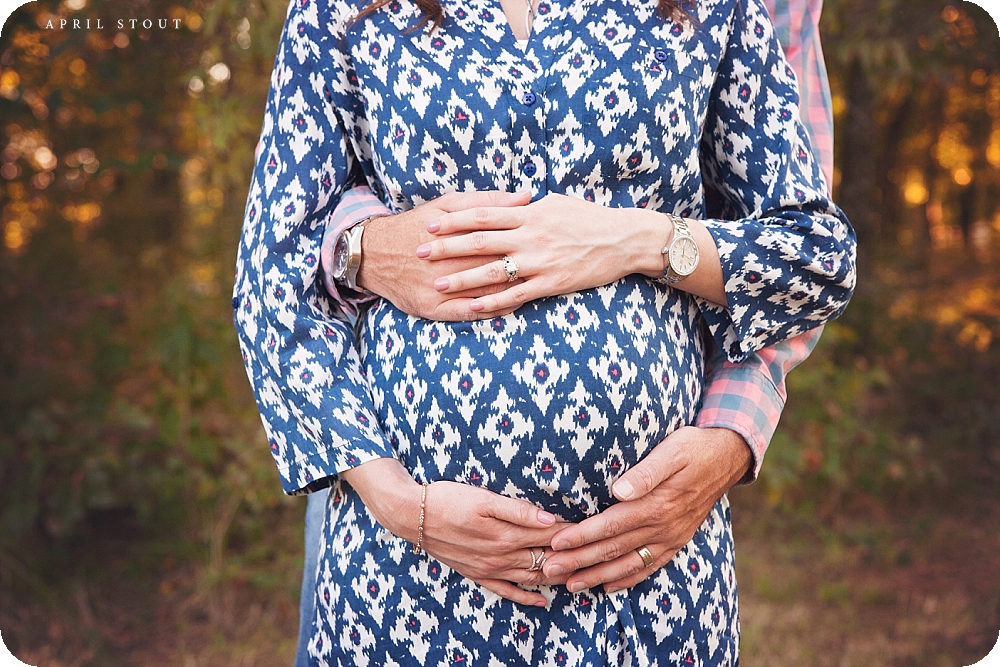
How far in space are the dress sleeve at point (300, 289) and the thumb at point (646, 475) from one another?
14.3 inches

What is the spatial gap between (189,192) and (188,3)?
291cm

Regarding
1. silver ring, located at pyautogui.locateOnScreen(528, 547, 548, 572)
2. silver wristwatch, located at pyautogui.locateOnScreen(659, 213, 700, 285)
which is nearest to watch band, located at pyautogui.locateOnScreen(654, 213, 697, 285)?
silver wristwatch, located at pyautogui.locateOnScreen(659, 213, 700, 285)

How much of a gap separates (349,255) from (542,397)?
0.40m

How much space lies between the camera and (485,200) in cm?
123

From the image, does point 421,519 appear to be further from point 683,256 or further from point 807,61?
point 807,61

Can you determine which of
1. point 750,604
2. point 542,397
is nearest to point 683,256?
point 542,397

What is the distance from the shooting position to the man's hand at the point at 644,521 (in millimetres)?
1191

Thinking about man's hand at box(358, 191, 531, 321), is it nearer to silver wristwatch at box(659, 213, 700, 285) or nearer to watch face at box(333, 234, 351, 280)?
watch face at box(333, 234, 351, 280)

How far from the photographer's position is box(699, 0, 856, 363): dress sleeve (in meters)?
1.26

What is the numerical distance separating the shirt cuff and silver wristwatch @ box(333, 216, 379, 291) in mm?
616

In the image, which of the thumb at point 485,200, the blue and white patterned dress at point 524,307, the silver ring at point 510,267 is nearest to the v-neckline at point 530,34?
the blue and white patterned dress at point 524,307

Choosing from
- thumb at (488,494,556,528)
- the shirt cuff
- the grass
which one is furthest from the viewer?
the grass

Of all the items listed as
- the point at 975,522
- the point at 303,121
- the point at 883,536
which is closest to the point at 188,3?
the point at 303,121

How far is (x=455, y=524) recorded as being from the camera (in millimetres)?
1177
